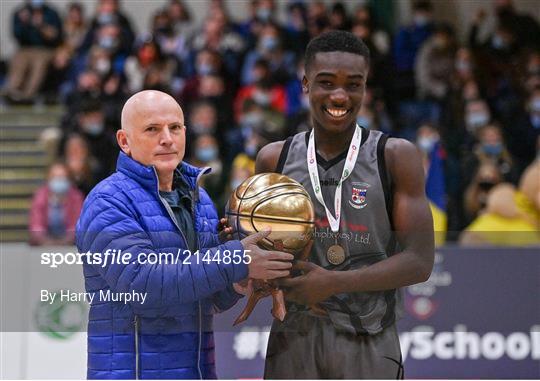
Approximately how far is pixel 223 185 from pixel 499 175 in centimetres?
410

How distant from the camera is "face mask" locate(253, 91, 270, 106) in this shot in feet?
30.5

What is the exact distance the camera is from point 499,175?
8.35 m

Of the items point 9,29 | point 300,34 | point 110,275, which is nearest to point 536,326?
point 110,275

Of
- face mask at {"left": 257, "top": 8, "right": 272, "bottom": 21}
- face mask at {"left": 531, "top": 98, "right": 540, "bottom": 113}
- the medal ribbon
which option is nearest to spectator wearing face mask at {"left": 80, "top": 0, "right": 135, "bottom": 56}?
face mask at {"left": 257, "top": 8, "right": 272, "bottom": 21}

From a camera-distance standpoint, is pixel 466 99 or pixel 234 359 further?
pixel 466 99

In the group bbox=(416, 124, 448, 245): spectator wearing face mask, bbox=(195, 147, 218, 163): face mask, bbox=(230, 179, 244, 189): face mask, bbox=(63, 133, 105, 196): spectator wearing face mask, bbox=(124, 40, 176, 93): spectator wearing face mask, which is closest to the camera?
bbox=(230, 179, 244, 189): face mask

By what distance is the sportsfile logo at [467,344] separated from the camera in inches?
192

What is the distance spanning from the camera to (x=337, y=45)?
150 inches

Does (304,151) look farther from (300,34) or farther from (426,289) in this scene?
(300,34)

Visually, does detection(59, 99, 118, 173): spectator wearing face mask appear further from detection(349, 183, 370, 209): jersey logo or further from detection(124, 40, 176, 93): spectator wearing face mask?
A: detection(349, 183, 370, 209): jersey logo

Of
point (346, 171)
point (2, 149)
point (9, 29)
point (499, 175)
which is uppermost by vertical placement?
point (9, 29)

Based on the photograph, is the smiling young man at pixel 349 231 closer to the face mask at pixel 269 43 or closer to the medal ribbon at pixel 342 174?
the medal ribbon at pixel 342 174

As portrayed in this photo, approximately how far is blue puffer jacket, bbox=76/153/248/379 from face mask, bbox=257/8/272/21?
8118mm

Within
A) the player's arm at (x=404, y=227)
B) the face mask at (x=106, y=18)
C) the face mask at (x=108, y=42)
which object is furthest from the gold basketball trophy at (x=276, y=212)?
the face mask at (x=106, y=18)
